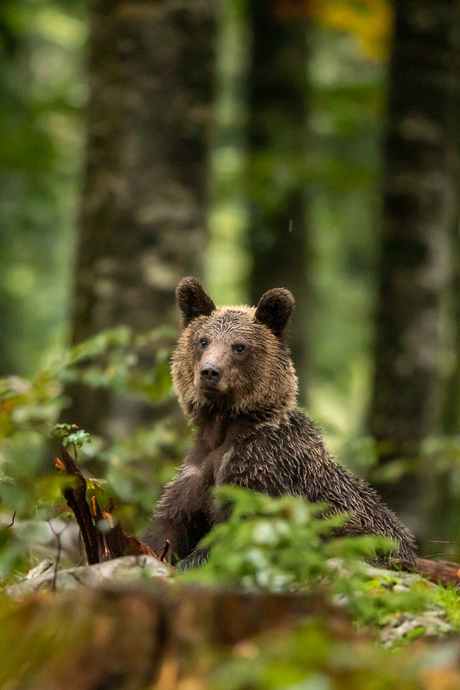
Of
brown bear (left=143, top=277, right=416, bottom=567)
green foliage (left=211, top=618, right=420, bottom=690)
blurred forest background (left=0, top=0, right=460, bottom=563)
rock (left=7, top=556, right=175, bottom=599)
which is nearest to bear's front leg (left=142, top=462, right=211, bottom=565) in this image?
brown bear (left=143, top=277, right=416, bottom=567)

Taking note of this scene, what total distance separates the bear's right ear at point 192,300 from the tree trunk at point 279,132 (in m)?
7.40

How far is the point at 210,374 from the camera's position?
231 inches

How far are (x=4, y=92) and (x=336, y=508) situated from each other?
1457cm

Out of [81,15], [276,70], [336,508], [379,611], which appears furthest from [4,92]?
[379,611]

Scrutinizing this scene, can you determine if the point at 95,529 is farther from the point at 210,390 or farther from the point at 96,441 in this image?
the point at 96,441

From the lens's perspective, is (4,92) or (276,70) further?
(4,92)

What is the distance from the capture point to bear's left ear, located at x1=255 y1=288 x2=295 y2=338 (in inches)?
250

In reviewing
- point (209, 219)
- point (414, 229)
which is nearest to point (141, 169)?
point (209, 219)

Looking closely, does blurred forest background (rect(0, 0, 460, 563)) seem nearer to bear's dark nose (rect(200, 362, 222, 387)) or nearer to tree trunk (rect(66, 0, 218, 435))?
tree trunk (rect(66, 0, 218, 435))

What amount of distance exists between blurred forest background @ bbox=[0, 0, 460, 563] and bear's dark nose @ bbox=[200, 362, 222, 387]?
96 cm

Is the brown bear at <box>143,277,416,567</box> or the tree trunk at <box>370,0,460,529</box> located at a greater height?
the tree trunk at <box>370,0,460,529</box>

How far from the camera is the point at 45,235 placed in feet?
80.2

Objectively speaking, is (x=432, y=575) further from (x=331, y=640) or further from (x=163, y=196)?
(x=163, y=196)

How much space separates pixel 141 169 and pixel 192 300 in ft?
9.99
